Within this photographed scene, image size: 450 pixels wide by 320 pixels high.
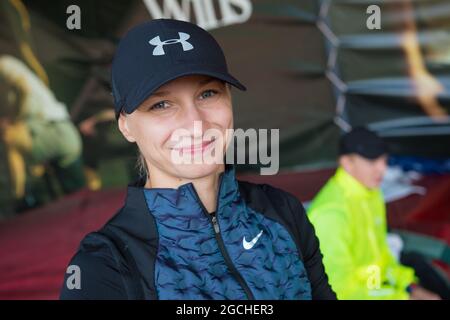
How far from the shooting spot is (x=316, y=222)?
2014 mm

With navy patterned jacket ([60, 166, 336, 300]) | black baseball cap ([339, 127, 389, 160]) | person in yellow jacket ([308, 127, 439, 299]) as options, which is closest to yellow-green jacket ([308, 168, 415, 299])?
person in yellow jacket ([308, 127, 439, 299])

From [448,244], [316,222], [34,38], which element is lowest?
[448,244]

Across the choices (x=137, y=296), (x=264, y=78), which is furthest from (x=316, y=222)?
(x=264, y=78)

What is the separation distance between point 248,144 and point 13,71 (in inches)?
49.0

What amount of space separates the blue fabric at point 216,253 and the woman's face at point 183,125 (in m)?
0.04

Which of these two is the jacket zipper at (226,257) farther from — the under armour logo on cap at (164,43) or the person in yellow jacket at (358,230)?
the person in yellow jacket at (358,230)

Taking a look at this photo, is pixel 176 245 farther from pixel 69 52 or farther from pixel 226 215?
pixel 69 52

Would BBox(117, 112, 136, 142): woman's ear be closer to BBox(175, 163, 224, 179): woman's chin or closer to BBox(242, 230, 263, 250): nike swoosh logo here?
BBox(175, 163, 224, 179): woman's chin

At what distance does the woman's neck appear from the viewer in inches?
42.4

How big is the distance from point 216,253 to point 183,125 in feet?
0.70

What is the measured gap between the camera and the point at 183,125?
1029mm

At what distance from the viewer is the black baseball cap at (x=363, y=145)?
2.34 meters
